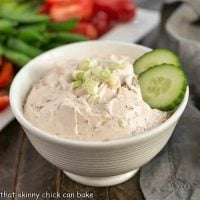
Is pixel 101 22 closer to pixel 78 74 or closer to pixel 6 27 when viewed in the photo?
pixel 6 27

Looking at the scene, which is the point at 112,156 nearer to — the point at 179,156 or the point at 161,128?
the point at 161,128

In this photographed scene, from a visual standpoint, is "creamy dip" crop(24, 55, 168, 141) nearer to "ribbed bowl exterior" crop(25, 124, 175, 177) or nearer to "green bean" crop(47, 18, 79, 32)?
"ribbed bowl exterior" crop(25, 124, 175, 177)

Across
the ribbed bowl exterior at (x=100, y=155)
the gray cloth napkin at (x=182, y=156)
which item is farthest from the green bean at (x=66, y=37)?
the ribbed bowl exterior at (x=100, y=155)

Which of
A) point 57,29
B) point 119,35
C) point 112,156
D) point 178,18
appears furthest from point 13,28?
point 112,156

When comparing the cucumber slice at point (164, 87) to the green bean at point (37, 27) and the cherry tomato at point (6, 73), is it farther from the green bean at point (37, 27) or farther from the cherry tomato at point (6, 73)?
the green bean at point (37, 27)

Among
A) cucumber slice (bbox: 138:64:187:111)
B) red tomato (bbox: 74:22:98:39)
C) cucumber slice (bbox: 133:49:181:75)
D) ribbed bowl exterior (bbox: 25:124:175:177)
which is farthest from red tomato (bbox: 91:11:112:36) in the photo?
ribbed bowl exterior (bbox: 25:124:175:177)

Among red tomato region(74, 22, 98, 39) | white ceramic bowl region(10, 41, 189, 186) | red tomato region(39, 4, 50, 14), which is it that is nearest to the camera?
white ceramic bowl region(10, 41, 189, 186)
